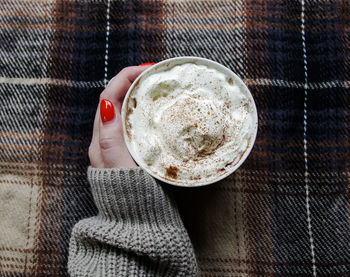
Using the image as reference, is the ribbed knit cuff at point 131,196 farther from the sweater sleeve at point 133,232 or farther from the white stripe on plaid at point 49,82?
the white stripe on plaid at point 49,82

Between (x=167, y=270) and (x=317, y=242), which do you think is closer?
(x=167, y=270)

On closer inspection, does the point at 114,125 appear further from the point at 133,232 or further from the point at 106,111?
the point at 133,232

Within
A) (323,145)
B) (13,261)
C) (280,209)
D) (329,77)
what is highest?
(329,77)

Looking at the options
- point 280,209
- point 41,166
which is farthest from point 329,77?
point 41,166

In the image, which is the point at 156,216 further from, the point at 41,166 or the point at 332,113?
the point at 332,113

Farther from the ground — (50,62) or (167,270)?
(50,62)
